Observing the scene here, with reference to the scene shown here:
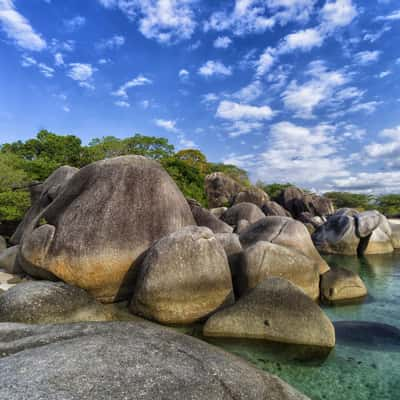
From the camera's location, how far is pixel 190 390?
2090mm

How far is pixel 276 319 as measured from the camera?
16.2 feet

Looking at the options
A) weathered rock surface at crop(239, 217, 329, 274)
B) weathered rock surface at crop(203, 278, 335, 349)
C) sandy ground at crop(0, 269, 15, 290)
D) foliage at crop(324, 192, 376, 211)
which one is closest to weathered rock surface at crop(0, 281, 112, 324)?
sandy ground at crop(0, 269, 15, 290)

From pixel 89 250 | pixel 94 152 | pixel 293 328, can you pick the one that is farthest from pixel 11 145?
pixel 293 328

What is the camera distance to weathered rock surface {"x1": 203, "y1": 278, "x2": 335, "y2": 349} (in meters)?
4.75

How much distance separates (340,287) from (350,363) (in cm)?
355

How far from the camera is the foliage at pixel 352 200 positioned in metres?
44.5

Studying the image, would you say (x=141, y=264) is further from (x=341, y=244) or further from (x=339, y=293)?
(x=341, y=244)

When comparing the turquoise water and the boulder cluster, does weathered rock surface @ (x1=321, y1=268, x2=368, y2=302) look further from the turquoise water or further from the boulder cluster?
the turquoise water

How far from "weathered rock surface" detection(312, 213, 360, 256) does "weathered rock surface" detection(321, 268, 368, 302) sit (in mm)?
9344

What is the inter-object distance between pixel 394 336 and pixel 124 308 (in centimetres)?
508

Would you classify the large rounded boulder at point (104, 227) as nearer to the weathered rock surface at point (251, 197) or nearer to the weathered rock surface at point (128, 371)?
the weathered rock surface at point (128, 371)

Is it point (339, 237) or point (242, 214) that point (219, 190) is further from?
point (339, 237)

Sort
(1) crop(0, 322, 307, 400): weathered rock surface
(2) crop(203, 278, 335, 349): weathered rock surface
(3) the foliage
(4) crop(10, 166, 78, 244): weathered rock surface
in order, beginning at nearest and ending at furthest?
(1) crop(0, 322, 307, 400): weathered rock surface
(2) crop(203, 278, 335, 349): weathered rock surface
(4) crop(10, 166, 78, 244): weathered rock surface
(3) the foliage

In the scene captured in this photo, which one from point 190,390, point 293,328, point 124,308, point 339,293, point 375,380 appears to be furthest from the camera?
point 339,293
